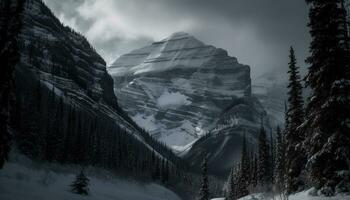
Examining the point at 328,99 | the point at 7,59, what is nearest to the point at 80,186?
the point at 7,59

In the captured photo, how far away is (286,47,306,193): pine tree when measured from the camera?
42.8 meters

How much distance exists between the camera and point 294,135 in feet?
147

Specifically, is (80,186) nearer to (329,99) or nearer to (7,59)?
(7,59)

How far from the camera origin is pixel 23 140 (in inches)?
3255

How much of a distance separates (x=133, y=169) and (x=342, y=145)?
137889mm

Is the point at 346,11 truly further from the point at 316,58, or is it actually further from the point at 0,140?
the point at 0,140

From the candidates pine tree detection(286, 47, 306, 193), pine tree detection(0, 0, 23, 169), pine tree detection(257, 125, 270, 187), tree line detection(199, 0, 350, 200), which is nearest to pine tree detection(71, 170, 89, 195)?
pine tree detection(0, 0, 23, 169)

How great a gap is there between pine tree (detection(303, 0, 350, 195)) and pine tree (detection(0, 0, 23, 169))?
72.3ft

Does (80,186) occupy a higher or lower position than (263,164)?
lower

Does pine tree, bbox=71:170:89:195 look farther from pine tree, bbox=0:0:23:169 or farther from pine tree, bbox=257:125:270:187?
pine tree, bbox=257:125:270:187

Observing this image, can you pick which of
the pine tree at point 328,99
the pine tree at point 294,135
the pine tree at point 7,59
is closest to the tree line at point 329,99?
the pine tree at point 328,99

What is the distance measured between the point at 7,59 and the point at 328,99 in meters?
23.2

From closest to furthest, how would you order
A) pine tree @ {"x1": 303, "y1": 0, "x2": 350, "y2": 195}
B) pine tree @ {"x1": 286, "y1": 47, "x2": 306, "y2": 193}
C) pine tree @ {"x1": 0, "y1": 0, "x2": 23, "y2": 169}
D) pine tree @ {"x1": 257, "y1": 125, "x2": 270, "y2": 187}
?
pine tree @ {"x1": 303, "y1": 0, "x2": 350, "y2": 195}, pine tree @ {"x1": 0, "y1": 0, "x2": 23, "y2": 169}, pine tree @ {"x1": 286, "y1": 47, "x2": 306, "y2": 193}, pine tree @ {"x1": 257, "y1": 125, "x2": 270, "y2": 187}

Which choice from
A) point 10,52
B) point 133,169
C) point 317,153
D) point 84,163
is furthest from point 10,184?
point 133,169
